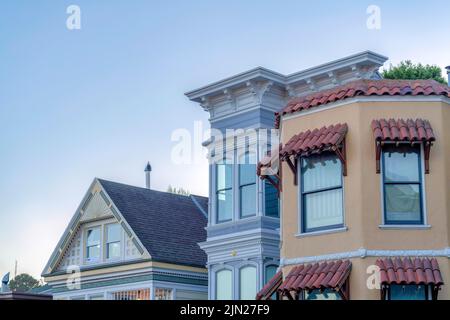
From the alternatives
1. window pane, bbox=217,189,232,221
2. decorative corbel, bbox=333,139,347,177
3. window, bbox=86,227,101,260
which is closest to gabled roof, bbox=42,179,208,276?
window, bbox=86,227,101,260

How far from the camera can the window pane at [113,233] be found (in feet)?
99.2

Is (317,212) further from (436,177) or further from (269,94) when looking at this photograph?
(269,94)

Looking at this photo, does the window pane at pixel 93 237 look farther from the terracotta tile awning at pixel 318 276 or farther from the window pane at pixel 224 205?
the terracotta tile awning at pixel 318 276

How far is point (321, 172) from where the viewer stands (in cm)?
1728

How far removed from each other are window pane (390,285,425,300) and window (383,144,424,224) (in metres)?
1.32

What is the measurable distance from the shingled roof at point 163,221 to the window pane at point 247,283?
456 cm

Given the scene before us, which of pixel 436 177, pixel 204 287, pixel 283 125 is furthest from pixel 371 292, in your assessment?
pixel 204 287

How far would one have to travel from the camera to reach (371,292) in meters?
15.8

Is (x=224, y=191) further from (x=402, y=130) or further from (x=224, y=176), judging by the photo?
(x=402, y=130)

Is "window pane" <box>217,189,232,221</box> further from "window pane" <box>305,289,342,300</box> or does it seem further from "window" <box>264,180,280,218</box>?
"window pane" <box>305,289,342,300</box>

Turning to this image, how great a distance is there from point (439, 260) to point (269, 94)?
9965mm

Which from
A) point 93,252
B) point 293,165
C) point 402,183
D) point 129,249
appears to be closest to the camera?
point 402,183

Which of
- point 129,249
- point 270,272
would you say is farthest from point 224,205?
point 129,249

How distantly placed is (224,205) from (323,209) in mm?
8315
